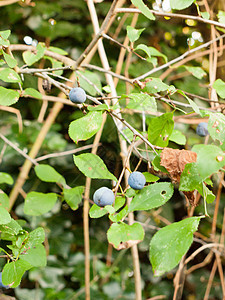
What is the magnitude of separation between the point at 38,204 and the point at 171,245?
0.51 m

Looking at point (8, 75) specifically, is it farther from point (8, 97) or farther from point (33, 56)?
point (33, 56)

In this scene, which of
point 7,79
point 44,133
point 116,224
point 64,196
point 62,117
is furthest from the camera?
point 62,117

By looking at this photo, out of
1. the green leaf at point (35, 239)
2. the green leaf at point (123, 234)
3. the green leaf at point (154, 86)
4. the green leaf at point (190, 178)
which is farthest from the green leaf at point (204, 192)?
the green leaf at point (35, 239)

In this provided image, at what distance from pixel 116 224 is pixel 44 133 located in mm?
828

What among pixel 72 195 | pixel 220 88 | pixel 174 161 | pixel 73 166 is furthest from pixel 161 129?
pixel 73 166

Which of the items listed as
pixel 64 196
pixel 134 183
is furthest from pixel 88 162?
pixel 64 196

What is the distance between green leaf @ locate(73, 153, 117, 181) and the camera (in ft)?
1.86

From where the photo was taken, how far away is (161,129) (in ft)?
1.91

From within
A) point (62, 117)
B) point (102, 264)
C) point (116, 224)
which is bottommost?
point (102, 264)

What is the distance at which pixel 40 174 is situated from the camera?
0.97 metres

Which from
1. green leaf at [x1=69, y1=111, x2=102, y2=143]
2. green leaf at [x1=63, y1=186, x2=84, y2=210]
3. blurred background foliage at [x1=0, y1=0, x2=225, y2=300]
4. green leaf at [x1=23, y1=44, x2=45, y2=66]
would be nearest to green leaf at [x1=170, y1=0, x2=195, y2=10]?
green leaf at [x1=69, y1=111, x2=102, y2=143]

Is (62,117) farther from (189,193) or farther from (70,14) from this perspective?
(189,193)

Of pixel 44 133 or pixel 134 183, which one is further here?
pixel 44 133

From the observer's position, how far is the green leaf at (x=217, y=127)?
554mm
